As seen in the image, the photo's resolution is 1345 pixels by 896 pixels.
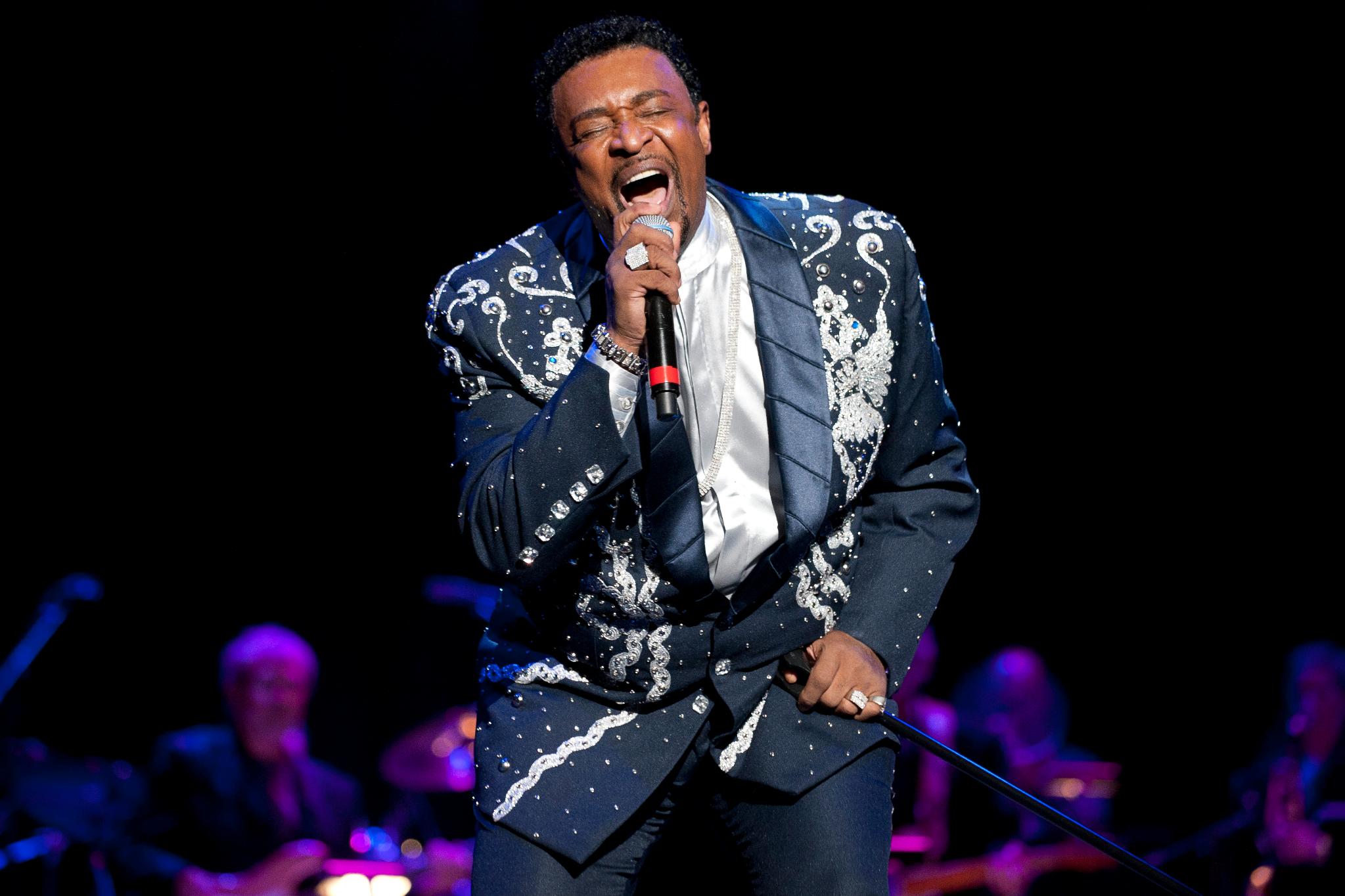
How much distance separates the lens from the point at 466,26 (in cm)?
408

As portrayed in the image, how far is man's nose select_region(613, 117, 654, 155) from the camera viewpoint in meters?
1.87

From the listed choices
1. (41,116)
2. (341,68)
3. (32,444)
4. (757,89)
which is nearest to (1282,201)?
(757,89)

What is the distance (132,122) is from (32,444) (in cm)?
131

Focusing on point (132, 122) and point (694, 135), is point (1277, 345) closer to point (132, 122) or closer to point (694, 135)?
point (694, 135)

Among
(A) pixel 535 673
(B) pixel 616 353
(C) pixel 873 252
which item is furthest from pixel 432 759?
(B) pixel 616 353

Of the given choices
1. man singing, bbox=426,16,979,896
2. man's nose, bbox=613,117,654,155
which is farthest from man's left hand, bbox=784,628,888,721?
man's nose, bbox=613,117,654,155

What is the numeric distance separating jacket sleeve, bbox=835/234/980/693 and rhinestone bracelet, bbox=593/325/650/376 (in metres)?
0.47

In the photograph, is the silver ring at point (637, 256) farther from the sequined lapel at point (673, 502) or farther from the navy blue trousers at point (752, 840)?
the navy blue trousers at point (752, 840)

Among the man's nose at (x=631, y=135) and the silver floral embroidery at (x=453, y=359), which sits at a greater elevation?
the man's nose at (x=631, y=135)

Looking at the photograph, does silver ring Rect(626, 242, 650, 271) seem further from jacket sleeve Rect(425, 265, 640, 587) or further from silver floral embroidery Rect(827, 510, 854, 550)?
silver floral embroidery Rect(827, 510, 854, 550)

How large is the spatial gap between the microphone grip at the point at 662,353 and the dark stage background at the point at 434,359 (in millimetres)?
2662

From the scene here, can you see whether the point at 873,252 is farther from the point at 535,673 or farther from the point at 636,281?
the point at 535,673

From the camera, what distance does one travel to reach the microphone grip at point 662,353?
156 cm

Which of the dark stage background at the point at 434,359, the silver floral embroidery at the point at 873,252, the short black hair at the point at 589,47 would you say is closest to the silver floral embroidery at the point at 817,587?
the silver floral embroidery at the point at 873,252
